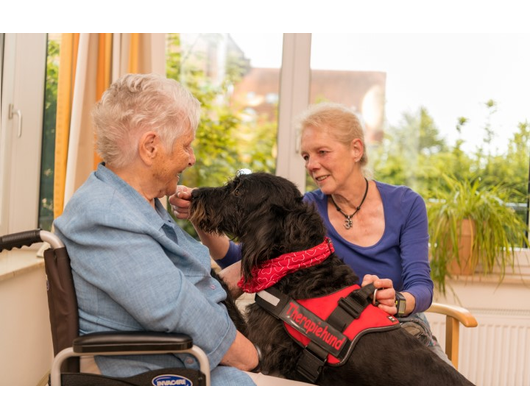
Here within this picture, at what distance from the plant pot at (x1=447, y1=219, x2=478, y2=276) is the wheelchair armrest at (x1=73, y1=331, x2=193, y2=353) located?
7.47 ft

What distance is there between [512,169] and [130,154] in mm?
2947

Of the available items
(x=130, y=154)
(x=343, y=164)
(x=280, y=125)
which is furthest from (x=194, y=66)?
(x=130, y=154)

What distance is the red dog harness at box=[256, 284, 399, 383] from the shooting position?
1510 mm

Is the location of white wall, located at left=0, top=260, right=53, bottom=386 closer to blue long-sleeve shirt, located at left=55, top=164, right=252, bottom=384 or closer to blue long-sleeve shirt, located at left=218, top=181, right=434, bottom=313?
blue long-sleeve shirt, located at left=218, top=181, right=434, bottom=313

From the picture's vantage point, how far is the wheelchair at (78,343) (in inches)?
47.4

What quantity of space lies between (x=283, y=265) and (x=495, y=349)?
2.12 m

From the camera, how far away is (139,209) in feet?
4.61

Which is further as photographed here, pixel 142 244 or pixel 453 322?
pixel 453 322

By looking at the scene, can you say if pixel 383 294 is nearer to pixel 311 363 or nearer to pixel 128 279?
pixel 311 363

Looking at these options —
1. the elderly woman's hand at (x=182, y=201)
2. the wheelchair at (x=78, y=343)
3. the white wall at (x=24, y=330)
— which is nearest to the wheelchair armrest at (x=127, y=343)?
the wheelchair at (x=78, y=343)

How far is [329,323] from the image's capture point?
152 centimetres

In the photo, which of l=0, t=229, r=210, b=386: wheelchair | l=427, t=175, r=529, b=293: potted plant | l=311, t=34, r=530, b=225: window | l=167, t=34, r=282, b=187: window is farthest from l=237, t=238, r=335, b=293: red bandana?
l=311, t=34, r=530, b=225: window

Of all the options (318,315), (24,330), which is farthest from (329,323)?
(24,330)

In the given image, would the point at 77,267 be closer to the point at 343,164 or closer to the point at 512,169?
the point at 343,164
